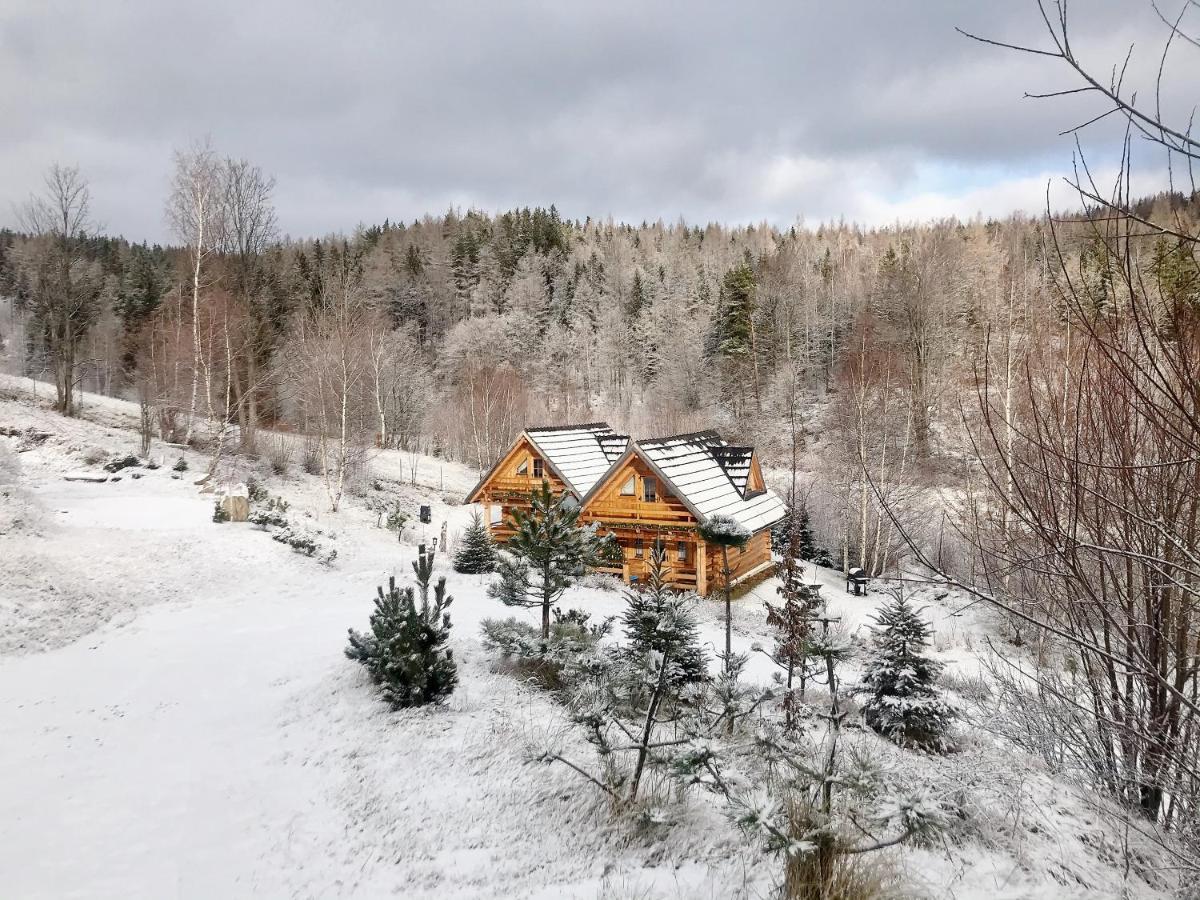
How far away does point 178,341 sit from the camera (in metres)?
24.7

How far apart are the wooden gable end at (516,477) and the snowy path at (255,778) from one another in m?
9.22

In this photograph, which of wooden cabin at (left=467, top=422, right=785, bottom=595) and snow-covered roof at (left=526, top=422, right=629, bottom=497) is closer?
wooden cabin at (left=467, top=422, right=785, bottom=595)

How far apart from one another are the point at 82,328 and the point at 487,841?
31.9 metres

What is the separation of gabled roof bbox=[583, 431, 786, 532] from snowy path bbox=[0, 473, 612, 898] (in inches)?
309

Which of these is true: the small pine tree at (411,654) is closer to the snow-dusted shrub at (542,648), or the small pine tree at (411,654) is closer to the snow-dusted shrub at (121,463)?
the snow-dusted shrub at (542,648)

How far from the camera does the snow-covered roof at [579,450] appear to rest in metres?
20.0

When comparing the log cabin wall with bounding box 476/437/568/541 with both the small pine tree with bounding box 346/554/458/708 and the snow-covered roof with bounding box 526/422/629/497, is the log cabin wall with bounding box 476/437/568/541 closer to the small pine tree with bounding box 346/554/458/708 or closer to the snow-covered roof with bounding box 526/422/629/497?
the snow-covered roof with bounding box 526/422/629/497

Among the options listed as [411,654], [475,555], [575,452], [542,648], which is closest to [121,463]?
[475,555]

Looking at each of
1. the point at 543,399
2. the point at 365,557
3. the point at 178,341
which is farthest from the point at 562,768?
the point at 543,399

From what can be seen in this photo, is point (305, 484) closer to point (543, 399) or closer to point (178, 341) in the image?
point (178, 341)

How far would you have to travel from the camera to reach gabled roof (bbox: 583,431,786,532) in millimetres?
17047

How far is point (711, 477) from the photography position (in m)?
18.7

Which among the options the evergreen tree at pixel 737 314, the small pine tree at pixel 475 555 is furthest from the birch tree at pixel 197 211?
the evergreen tree at pixel 737 314

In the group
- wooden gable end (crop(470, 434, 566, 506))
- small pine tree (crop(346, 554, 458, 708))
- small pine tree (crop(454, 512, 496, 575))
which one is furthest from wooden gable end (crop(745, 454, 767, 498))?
small pine tree (crop(346, 554, 458, 708))
